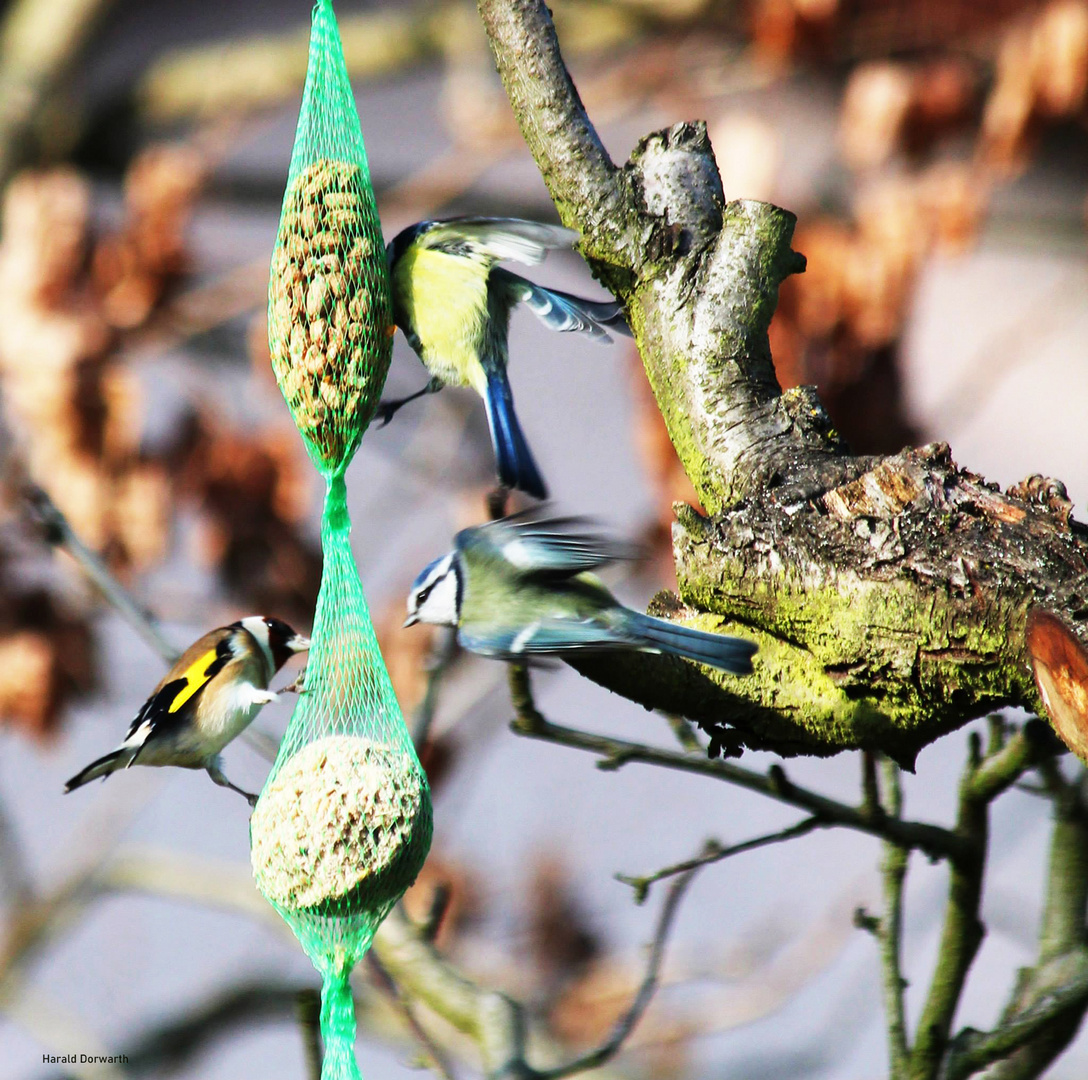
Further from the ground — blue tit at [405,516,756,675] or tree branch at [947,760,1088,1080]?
blue tit at [405,516,756,675]

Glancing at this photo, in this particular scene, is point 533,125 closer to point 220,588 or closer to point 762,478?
point 762,478

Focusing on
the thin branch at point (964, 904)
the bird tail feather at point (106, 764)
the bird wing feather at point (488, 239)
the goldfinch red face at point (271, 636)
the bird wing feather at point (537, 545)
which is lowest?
the thin branch at point (964, 904)

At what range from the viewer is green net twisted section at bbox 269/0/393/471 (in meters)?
1.59

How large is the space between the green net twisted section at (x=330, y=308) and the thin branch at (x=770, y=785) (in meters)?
0.38

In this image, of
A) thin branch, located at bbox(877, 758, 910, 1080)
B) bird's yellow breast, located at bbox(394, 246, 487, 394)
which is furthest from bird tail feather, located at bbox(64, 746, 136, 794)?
thin branch, located at bbox(877, 758, 910, 1080)

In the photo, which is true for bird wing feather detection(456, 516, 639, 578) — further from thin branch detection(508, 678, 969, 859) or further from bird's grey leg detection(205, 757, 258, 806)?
bird's grey leg detection(205, 757, 258, 806)

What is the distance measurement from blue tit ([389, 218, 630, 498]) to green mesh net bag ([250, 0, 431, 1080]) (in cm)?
12

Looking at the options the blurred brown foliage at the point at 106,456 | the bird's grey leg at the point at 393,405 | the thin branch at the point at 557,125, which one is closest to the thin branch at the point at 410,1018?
the bird's grey leg at the point at 393,405

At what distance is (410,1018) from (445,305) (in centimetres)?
99

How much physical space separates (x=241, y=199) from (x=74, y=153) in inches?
23.3

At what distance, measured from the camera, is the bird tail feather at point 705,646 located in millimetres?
1311

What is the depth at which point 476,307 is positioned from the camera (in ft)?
6.13

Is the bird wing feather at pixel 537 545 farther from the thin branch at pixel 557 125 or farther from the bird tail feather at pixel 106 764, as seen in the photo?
the bird tail feather at pixel 106 764

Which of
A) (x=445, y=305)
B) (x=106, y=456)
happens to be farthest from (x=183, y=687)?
(x=106, y=456)
